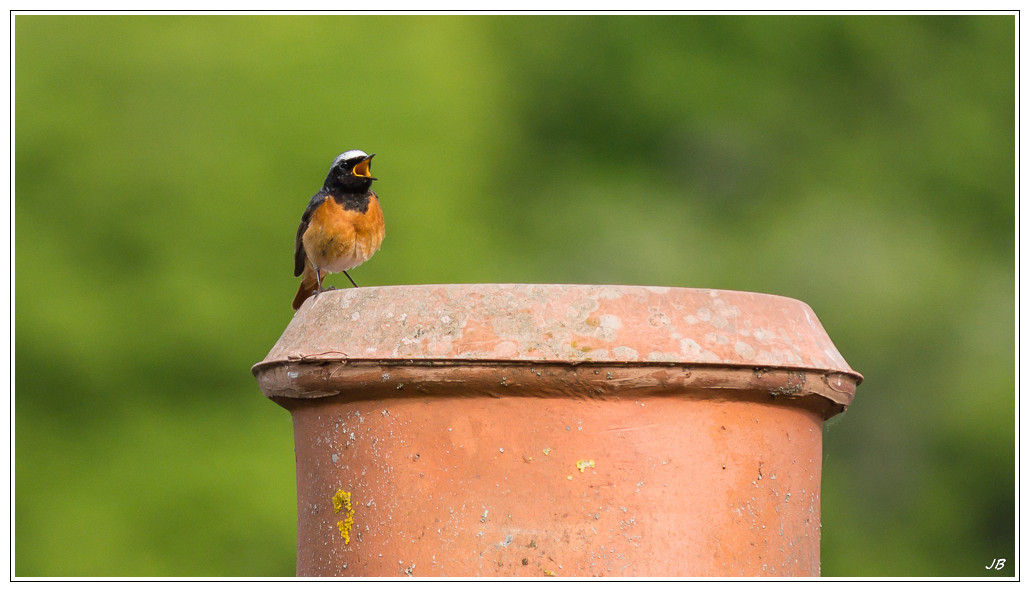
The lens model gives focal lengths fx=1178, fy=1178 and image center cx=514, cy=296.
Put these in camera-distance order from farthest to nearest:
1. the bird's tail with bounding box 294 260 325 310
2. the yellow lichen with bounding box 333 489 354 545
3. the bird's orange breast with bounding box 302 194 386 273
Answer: the bird's tail with bounding box 294 260 325 310, the bird's orange breast with bounding box 302 194 386 273, the yellow lichen with bounding box 333 489 354 545

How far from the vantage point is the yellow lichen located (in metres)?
1.99

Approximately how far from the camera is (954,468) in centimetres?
1037

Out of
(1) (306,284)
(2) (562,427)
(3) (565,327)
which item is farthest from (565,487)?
(1) (306,284)

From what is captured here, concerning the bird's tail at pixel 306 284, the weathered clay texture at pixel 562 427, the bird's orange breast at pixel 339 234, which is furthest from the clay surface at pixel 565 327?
the bird's tail at pixel 306 284

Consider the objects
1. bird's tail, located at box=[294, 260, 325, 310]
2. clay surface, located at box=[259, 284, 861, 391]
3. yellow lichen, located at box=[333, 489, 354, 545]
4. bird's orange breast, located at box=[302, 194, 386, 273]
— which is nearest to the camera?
clay surface, located at box=[259, 284, 861, 391]

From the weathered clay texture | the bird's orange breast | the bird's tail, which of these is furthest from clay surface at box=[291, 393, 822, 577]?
the bird's tail

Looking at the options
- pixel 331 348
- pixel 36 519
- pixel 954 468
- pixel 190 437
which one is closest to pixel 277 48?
pixel 190 437

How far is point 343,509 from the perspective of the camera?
6.56ft

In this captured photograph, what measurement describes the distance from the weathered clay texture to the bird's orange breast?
2.02 metres

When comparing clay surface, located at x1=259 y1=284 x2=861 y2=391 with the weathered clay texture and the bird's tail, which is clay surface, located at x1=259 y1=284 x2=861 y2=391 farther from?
the bird's tail

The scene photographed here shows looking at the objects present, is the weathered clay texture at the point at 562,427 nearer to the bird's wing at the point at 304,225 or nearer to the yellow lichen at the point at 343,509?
the yellow lichen at the point at 343,509

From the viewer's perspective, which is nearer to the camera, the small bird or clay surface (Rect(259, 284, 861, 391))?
clay surface (Rect(259, 284, 861, 391))

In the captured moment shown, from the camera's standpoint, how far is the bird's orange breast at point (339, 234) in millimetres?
3980

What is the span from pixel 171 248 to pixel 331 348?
699cm
